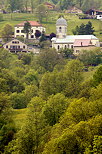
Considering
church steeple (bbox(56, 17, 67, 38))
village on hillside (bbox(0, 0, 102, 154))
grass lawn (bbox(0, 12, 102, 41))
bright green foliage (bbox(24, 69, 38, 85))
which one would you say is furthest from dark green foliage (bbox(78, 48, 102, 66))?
grass lawn (bbox(0, 12, 102, 41))

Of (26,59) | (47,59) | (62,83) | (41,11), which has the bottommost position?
(26,59)

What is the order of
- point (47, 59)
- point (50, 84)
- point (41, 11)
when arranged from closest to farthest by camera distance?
point (50, 84) < point (47, 59) < point (41, 11)

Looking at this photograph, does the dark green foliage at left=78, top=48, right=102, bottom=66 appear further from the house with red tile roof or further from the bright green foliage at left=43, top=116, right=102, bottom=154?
the bright green foliage at left=43, top=116, right=102, bottom=154

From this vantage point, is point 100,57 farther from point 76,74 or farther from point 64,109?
point 64,109

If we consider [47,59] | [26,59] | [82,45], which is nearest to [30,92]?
[47,59]

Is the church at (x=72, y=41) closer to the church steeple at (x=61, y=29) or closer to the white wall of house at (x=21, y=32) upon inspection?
the church steeple at (x=61, y=29)

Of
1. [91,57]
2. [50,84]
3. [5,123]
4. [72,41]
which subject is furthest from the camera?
[72,41]

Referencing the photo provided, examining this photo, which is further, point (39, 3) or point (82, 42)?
point (39, 3)

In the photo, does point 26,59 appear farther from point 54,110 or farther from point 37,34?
point 54,110
